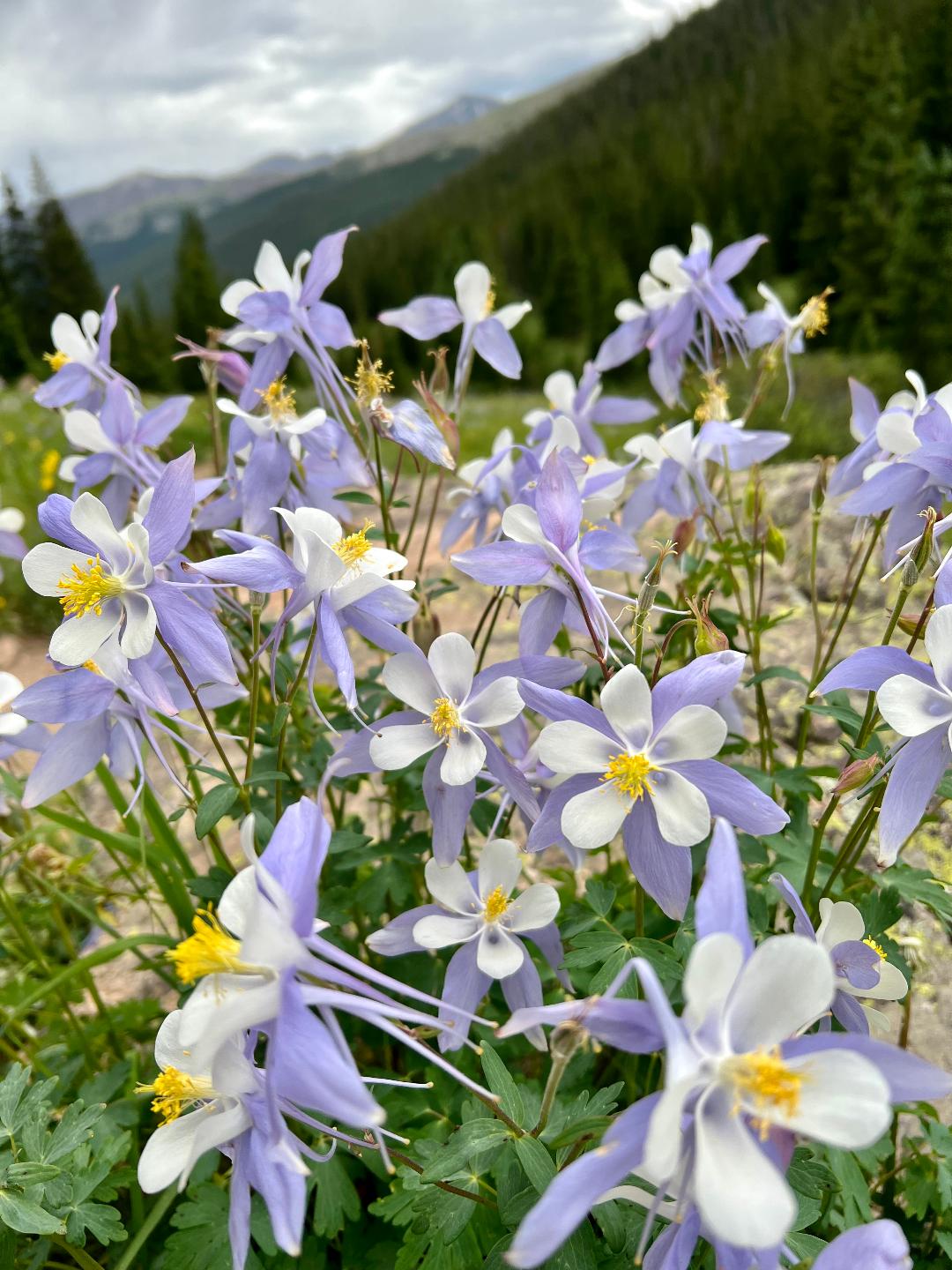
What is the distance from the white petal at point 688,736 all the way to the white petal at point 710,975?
301mm

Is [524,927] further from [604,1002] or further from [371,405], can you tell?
[371,405]

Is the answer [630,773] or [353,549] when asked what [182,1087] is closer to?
[630,773]

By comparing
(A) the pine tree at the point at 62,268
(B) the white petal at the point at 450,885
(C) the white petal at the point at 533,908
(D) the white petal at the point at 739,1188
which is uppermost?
(A) the pine tree at the point at 62,268

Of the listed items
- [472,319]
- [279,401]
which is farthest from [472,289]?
[279,401]

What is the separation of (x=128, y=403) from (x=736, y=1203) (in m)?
1.58

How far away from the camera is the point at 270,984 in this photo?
2.41ft

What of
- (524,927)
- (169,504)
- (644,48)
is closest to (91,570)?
(169,504)

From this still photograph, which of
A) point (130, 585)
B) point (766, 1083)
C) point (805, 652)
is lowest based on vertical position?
point (805, 652)

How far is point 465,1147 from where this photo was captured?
3.25 ft

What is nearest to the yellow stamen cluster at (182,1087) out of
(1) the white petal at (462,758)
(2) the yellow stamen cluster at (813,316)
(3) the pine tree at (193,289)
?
(1) the white petal at (462,758)

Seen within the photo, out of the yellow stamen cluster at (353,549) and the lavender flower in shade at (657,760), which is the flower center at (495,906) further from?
the yellow stamen cluster at (353,549)

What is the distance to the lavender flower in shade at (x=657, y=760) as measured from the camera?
1.01 meters

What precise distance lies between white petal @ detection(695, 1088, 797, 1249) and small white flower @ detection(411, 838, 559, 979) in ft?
1.80

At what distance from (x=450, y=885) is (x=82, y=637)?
2.02 ft
